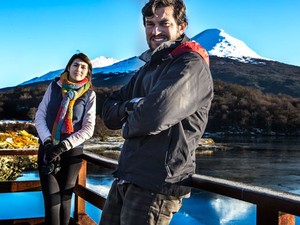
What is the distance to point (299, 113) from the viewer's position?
82.8 m

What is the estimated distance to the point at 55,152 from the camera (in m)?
2.76

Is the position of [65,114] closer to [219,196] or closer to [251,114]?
[219,196]

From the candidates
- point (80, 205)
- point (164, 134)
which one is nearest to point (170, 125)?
point (164, 134)

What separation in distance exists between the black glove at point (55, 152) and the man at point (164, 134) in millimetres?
1112

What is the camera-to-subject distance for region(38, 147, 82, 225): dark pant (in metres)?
2.84

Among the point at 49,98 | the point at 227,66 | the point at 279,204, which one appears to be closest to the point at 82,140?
the point at 49,98

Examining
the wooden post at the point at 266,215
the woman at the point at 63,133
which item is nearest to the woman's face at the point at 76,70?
the woman at the point at 63,133

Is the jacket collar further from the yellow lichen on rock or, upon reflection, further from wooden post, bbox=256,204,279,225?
the yellow lichen on rock

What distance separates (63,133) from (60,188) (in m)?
0.38

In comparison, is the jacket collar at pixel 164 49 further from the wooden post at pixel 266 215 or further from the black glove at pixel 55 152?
the black glove at pixel 55 152

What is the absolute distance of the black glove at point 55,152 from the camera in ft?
9.03

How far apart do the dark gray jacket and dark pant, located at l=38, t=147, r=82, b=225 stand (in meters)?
1.30

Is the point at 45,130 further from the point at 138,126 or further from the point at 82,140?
the point at 138,126

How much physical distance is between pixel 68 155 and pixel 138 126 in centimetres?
146
